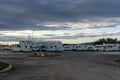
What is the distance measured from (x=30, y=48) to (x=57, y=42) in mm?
9602

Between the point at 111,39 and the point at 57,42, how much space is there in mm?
78678

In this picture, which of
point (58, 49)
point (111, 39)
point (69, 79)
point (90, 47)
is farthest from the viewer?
point (111, 39)

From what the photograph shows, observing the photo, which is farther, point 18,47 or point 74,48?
point 74,48

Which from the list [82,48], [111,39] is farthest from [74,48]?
[111,39]

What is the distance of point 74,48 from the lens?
123750 millimetres

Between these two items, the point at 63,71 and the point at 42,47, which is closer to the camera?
the point at 63,71

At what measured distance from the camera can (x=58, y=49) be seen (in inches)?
4171

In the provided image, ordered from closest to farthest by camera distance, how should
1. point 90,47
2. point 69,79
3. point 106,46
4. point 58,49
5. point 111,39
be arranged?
point 69,79
point 58,49
point 106,46
point 90,47
point 111,39

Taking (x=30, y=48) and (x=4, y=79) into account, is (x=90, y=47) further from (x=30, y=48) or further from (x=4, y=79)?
(x=4, y=79)

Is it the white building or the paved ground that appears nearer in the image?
the paved ground

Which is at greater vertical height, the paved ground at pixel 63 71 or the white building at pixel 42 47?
the white building at pixel 42 47

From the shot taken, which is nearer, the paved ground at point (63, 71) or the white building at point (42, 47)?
the paved ground at point (63, 71)

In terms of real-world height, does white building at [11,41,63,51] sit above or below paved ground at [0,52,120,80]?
above

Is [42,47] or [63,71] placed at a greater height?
[42,47]
